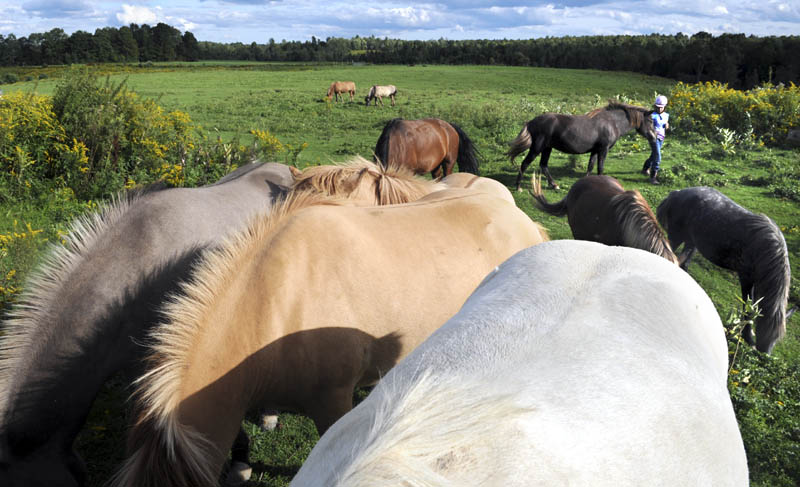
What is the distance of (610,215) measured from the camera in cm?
514

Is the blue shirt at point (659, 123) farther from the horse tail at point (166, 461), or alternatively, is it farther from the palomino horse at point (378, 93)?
the palomino horse at point (378, 93)

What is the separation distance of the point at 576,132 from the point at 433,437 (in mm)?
10384

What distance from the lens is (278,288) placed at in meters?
2.28

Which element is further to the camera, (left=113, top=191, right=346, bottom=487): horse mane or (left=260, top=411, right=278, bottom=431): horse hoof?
(left=260, top=411, right=278, bottom=431): horse hoof

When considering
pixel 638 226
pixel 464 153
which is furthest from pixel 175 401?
pixel 464 153

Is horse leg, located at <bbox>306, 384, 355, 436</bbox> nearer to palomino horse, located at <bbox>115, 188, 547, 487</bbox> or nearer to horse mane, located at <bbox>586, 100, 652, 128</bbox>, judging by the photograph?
palomino horse, located at <bbox>115, 188, 547, 487</bbox>

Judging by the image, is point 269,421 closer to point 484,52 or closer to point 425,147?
point 425,147

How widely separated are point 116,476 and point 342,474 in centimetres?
142

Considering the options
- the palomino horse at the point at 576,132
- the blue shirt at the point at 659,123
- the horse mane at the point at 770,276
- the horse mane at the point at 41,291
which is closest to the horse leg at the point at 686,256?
the horse mane at the point at 770,276

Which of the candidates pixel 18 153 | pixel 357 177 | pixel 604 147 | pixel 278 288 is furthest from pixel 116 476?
pixel 604 147

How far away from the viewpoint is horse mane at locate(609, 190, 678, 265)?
442 cm

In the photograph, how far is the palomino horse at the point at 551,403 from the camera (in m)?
0.87

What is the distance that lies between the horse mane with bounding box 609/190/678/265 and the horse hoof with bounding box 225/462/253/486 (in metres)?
3.86

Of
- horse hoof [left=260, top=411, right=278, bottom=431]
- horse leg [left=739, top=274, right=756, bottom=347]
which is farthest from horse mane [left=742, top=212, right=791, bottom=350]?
A: horse hoof [left=260, top=411, right=278, bottom=431]
